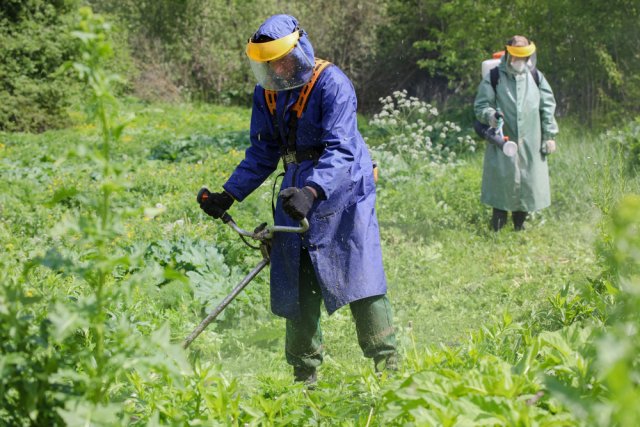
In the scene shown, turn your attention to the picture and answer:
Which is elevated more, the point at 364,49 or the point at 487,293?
the point at 364,49

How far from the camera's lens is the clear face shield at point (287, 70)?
313 centimetres

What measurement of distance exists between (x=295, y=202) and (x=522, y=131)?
4.02 m

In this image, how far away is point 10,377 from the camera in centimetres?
151

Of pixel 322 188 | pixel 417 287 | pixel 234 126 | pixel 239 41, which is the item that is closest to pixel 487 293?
pixel 417 287

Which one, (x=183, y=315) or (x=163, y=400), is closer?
(x=163, y=400)

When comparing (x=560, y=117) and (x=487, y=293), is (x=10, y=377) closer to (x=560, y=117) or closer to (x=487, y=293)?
(x=487, y=293)

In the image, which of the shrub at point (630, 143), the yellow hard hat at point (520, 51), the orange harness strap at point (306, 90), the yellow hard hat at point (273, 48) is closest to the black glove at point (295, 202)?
the orange harness strap at point (306, 90)

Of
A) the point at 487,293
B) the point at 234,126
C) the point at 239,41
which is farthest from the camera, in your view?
the point at 239,41

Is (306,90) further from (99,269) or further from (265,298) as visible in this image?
(265,298)

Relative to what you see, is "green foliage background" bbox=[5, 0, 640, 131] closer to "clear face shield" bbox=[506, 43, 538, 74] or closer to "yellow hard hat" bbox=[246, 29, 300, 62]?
"clear face shield" bbox=[506, 43, 538, 74]

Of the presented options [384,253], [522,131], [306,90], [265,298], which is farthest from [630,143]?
[306,90]

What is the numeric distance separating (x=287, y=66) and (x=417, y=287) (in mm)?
2660

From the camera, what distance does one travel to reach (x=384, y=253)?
19.7 feet

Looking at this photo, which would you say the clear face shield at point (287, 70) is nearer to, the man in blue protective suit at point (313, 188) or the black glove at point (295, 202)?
the man in blue protective suit at point (313, 188)
